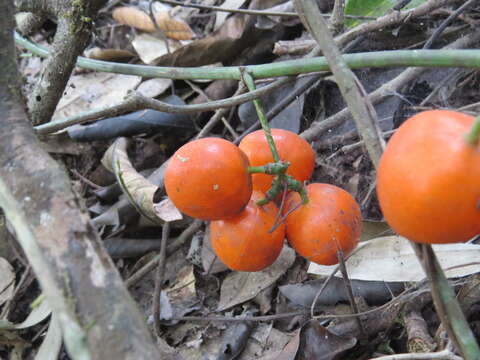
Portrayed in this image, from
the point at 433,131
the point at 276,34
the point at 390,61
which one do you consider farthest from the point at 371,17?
the point at 433,131

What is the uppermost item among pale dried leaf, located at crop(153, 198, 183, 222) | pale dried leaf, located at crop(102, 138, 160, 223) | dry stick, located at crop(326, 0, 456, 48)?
dry stick, located at crop(326, 0, 456, 48)

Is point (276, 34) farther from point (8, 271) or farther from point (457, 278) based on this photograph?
point (8, 271)

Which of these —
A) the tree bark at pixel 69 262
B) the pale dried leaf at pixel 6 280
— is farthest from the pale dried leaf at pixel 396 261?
the pale dried leaf at pixel 6 280

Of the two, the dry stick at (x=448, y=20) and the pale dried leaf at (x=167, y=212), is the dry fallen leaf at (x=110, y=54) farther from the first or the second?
the dry stick at (x=448, y=20)

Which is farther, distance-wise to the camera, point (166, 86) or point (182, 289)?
point (166, 86)

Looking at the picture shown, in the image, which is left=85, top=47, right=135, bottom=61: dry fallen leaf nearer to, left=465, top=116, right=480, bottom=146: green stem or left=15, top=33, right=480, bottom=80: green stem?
left=15, top=33, right=480, bottom=80: green stem

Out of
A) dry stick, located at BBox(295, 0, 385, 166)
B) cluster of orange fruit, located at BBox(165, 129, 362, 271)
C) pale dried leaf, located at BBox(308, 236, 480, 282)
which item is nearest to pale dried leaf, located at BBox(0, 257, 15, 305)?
cluster of orange fruit, located at BBox(165, 129, 362, 271)
